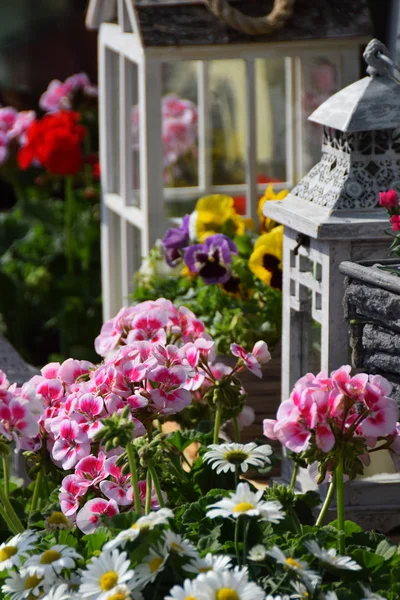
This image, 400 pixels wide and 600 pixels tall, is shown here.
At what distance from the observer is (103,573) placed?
1390mm

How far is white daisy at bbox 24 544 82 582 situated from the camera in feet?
4.78

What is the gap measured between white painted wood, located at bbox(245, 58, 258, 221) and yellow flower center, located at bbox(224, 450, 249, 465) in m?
1.50

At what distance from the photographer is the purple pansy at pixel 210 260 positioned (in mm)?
2520

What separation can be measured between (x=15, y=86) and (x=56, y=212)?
1.67 metres

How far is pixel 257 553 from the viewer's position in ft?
4.72

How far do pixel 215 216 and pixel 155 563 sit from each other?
151 centimetres

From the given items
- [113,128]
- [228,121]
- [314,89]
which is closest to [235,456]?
→ [314,89]

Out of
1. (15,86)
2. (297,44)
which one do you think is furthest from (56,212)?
(297,44)

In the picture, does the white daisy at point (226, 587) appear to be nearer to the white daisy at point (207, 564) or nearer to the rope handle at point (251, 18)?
the white daisy at point (207, 564)

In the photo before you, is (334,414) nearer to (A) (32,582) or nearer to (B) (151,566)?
(B) (151,566)

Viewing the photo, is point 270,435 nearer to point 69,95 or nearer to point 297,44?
point 297,44

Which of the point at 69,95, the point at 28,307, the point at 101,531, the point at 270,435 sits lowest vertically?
the point at 28,307

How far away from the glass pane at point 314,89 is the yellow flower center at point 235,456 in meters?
1.60

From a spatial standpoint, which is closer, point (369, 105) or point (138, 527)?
point (138, 527)
